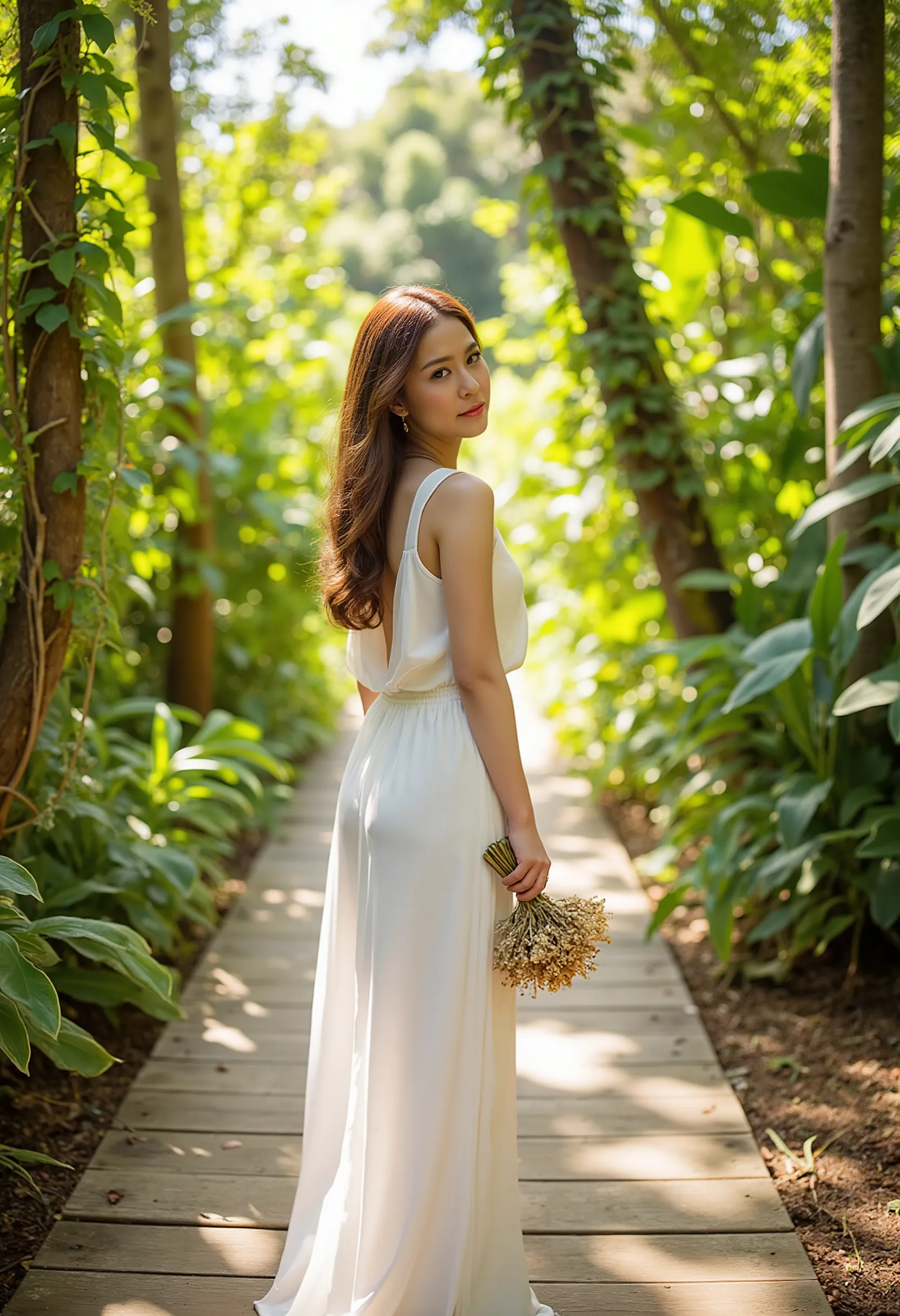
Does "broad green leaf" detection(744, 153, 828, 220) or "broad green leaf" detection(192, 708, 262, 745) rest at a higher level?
"broad green leaf" detection(744, 153, 828, 220)

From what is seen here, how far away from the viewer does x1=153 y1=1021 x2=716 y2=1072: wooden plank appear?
9.40 feet

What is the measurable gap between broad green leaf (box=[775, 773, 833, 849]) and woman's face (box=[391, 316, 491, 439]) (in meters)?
1.45

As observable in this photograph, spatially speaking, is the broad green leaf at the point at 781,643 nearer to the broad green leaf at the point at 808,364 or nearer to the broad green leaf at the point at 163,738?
the broad green leaf at the point at 808,364

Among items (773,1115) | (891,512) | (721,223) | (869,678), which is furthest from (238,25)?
(773,1115)

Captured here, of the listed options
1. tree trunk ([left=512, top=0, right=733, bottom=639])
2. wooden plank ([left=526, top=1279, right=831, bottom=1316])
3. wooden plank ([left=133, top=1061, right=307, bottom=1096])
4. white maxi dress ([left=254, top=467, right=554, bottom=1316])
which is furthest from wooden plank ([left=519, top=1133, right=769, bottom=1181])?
tree trunk ([left=512, top=0, right=733, bottom=639])

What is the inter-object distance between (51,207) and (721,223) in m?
1.93

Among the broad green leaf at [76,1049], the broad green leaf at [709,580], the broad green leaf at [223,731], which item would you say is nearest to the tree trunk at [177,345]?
the broad green leaf at [223,731]

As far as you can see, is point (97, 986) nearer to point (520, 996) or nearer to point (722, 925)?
point (520, 996)

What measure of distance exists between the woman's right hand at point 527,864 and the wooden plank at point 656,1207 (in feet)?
2.81

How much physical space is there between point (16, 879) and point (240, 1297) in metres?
0.85

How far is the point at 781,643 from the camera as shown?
113 inches

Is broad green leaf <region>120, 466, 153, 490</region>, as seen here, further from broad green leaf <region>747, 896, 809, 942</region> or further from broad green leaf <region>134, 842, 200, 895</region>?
broad green leaf <region>747, 896, 809, 942</region>

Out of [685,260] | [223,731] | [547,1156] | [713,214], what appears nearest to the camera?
[547,1156]

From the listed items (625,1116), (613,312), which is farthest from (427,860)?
(613,312)
